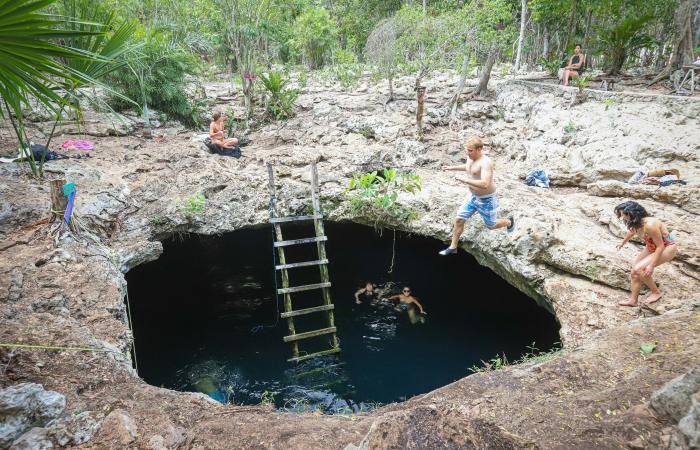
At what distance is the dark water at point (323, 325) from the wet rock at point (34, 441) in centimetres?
401

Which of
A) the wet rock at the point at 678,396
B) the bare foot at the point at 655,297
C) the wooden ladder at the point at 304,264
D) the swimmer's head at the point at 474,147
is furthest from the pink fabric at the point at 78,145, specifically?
the bare foot at the point at 655,297

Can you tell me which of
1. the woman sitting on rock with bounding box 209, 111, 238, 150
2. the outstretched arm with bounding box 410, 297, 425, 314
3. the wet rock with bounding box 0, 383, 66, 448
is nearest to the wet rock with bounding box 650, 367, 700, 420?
the wet rock with bounding box 0, 383, 66, 448

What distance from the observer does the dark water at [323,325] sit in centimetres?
732

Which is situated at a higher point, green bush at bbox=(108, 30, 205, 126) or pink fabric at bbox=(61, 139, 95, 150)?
green bush at bbox=(108, 30, 205, 126)

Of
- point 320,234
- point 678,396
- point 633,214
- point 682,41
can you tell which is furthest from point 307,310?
point 682,41

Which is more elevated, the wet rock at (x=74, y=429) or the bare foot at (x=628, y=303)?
the wet rock at (x=74, y=429)

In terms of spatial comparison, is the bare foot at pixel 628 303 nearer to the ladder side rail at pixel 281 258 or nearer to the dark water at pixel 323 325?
the dark water at pixel 323 325

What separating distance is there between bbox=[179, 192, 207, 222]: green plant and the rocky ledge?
0.30 ft

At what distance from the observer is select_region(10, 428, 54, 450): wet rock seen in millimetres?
2612

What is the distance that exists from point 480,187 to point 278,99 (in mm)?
7327

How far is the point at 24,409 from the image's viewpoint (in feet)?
9.04

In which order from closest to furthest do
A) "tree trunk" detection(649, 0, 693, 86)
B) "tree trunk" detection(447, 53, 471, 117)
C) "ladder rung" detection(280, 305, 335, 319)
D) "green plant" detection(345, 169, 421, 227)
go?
1. "ladder rung" detection(280, 305, 335, 319)
2. "green plant" detection(345, 169, 421, 227)
3. "tree trunk" detection(649, 0, 693, 86)
4. "tree trunk" detection(447, 53, 471, 117)

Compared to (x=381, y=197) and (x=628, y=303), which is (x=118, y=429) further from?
(x=628, y=303)

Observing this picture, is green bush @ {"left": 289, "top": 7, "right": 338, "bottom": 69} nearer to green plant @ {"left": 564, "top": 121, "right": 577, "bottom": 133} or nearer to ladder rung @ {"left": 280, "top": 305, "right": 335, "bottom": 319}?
green plant @ {"left": 564, "top": 121, "right": 577, "bottom": 133}
